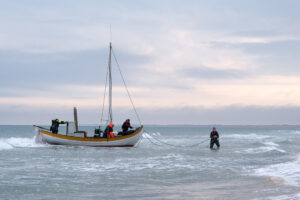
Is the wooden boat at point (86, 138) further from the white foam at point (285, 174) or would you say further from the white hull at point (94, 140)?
the white foam at point (285, 174)

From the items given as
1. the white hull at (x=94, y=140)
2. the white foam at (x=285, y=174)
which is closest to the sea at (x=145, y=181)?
the white foam at (x=285, y=174)

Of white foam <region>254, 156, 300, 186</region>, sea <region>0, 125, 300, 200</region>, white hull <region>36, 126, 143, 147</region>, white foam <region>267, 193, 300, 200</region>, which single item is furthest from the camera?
white hull <region>36, 126, 143, 147</region>

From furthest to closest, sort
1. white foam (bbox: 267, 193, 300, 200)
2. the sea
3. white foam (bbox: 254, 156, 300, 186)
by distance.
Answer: white foam (bbox: 254, 156, 300, 186) < the sea < white foam (bbox: 267, 193, 300, 200)

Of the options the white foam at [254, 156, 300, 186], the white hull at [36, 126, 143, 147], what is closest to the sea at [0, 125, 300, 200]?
the white foam at [254, 156, 300, 186]

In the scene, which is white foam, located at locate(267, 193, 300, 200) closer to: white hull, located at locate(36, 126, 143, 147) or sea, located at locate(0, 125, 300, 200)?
sea, located at locate(0, 125, 300, 200)

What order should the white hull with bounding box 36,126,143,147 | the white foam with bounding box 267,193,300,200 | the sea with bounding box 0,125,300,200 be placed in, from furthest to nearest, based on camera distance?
the white hull with bounding box 36,126,143,147 < the sea with bounding box 0,125,300,200 < the white foam with bounding box 267,193,300,200

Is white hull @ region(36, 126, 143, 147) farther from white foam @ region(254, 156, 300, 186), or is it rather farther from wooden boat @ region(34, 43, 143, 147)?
white foam @ region(254, 156, 300, 186)

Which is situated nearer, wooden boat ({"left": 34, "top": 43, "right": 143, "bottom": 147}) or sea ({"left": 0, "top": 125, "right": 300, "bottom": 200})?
sea ({"left": 0, "top": 125, "right": 300, "bottom": 200})

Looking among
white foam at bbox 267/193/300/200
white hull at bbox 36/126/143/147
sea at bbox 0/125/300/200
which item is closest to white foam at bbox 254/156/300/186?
sea at bbox 0/125/300/200

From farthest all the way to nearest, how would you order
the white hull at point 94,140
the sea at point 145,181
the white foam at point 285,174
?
the white hull at point 94,140 < the white foam at point 285,174 < the sea at point 145,181

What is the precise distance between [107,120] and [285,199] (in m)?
22.8

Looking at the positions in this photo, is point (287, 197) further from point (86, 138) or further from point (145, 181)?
point (86, 138)

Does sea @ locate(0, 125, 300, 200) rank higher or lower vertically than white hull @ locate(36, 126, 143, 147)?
lower

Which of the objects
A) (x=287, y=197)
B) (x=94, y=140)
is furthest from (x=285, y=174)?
(x=94, y=140)
